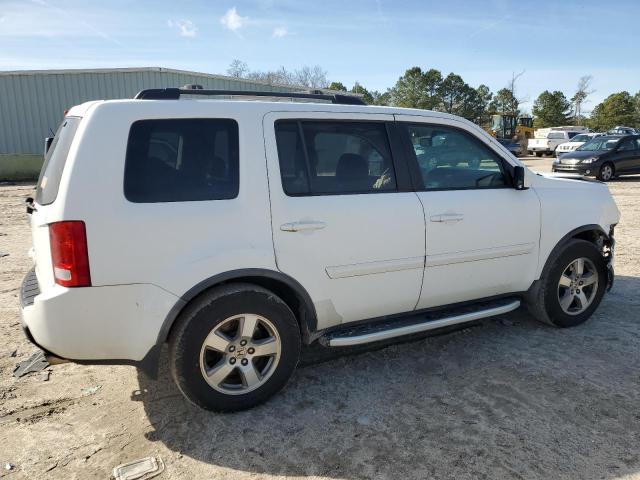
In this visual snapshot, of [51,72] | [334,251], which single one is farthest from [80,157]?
[51,72]

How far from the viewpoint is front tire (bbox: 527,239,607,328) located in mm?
4277

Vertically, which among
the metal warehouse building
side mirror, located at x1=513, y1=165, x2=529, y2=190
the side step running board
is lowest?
the side step running board

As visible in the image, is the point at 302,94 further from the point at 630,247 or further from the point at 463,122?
the point at 630,247

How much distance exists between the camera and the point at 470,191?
12.6ft

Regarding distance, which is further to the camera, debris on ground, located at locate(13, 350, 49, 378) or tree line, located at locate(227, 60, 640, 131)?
tree line, located at locate(227, 60, 640, 131)

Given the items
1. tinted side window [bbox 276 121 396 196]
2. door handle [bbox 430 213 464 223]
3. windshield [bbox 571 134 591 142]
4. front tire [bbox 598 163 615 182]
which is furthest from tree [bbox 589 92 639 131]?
tinted side window [bbox 276 121 396 196]

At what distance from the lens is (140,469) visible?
8.77 feet

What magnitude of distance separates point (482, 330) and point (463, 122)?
1.80m

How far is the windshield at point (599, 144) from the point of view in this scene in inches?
699

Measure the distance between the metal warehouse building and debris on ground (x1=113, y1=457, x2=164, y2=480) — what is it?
69.6ft

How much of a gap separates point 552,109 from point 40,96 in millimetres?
58268

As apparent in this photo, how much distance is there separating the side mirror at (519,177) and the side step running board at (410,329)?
0.93 m

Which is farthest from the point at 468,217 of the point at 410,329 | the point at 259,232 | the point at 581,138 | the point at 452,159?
the point at 581,138

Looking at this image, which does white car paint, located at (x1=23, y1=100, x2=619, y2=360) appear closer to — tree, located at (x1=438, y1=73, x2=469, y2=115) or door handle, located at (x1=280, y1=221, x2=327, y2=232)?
door handle, located at (x1=280, y1=221, x2=327, y2=232)
